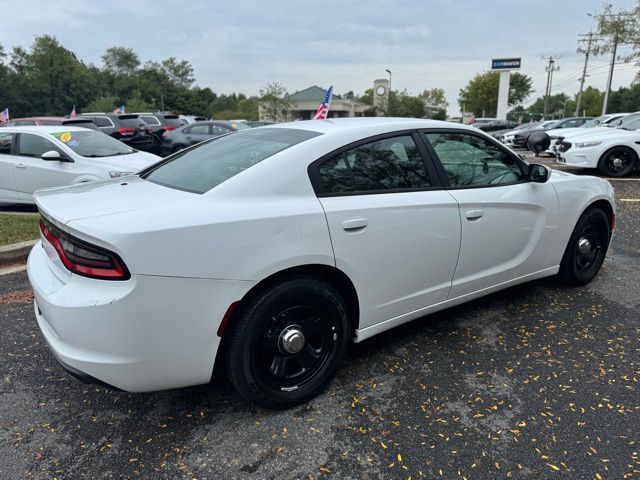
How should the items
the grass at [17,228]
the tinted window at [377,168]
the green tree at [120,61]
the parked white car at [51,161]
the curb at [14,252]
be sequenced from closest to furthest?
the tinted window at [377,168], the curb at [14,252], the grass at [17,228], the parked white car at [51,161], the green tree at [120,61]

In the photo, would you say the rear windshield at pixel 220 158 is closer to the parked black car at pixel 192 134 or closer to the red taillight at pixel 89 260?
the red taillight at pixel 89 260

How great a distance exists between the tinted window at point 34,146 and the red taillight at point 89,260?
5919 millimetres

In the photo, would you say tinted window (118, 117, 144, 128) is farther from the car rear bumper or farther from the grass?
the car rear bumper

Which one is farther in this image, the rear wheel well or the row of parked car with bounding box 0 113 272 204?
the row of parked car with bounding box 0 113 272 204

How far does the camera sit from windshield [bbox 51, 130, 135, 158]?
7191 mm

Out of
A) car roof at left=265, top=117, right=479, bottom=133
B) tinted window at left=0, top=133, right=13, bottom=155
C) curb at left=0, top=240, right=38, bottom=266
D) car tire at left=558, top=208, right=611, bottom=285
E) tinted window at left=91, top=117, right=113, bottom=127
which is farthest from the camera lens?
tinted window at left=91, top=117, right=113, bottom=127

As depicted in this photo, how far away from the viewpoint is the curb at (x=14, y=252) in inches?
195

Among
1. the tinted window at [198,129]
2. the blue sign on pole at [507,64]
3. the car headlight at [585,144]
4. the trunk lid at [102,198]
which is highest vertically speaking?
the blue sign on pole at [507,64]

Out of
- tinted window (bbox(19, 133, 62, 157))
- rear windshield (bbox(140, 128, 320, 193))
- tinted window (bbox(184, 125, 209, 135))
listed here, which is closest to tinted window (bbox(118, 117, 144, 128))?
tinted window (bbox(184, 125, 209, 135))

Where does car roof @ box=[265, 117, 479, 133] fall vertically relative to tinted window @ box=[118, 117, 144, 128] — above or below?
below

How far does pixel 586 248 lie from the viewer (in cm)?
409

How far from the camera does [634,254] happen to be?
205 inches

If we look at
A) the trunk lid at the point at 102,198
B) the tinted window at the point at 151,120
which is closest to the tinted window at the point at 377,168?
the trunk lid at the point at 102,198

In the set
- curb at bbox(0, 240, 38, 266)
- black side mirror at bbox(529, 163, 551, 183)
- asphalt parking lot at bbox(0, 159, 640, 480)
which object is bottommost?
asphalt parking lot at bbox(0, 159, 640, 480)
